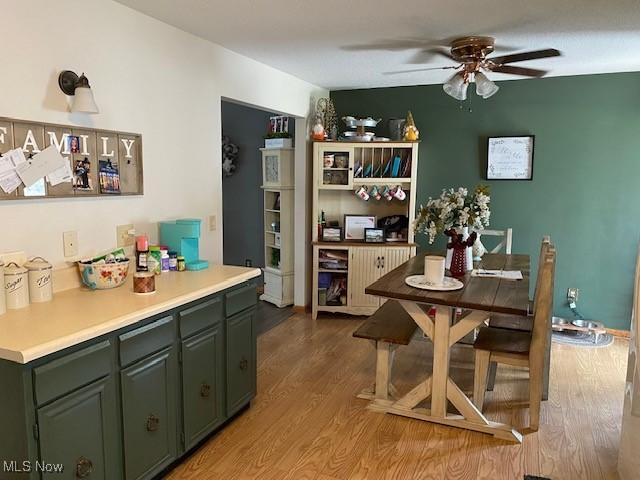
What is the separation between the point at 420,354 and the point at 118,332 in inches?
101

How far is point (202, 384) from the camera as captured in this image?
240 cm

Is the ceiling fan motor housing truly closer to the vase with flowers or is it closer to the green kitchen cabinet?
the vase with flowers

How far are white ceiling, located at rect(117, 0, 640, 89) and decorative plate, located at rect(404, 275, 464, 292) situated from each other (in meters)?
1.47

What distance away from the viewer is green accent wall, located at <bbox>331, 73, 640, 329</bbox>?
420cm

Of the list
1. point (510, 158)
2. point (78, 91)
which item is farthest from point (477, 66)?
point (78, 91)

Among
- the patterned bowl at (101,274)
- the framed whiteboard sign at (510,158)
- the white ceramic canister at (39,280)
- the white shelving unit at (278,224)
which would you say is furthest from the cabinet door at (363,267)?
the white ceramic canister at (39,280)

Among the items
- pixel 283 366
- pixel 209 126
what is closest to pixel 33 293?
pixel 209 126

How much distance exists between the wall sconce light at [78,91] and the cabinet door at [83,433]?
3.93 feet

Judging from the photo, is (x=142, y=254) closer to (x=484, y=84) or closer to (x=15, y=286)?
(x=15, y=286)

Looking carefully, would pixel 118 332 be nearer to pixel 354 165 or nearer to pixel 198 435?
pixel 198 435

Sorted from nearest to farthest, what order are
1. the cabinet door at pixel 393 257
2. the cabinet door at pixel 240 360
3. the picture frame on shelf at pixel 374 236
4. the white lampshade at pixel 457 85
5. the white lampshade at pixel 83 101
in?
the white lampshade at pixel 83 101 < the cabinet door at pixel 240 360 < the white lampshade at pixel 457 85 < the cabinet door at pixel 393 257 < the picture frame on shelf at pixel 374 236

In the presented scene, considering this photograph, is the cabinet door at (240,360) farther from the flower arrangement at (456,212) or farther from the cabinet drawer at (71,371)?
the flower arrangement at (456,212)

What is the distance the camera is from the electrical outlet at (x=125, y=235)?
2.59 meters

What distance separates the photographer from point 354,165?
471 centimetres
